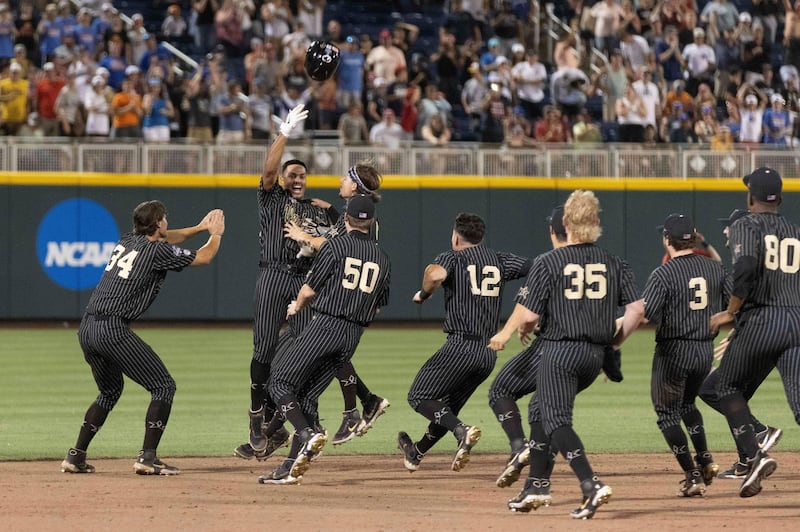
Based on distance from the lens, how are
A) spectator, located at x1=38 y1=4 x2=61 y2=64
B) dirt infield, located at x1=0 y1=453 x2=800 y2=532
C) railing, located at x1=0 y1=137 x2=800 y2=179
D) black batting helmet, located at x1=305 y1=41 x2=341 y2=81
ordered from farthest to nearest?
spectator, located at x1=38 y1=4 x2=61 y2=64 < railing, located at x1=0 y1=137 x2=800 y2=179 < black batting helmet, located at x1=305 y1=41 x2=341 y2=81 < dirt infield, located at x1=0 y1=453 x2=800 y2=532

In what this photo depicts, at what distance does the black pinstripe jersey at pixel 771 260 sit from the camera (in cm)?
929

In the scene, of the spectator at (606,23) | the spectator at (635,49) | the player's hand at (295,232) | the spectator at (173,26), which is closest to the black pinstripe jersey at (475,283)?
the player's hand at (295,232)

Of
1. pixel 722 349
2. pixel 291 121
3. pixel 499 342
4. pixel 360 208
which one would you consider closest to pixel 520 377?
pixel 499 342

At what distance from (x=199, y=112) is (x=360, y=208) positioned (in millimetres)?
13447

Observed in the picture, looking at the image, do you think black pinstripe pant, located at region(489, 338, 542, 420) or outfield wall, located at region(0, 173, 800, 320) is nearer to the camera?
black pinstripe pant, located at region(489, 338, 542, 420)

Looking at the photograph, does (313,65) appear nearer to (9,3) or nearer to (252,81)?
(252,81)

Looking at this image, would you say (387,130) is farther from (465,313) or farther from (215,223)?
(465,313)

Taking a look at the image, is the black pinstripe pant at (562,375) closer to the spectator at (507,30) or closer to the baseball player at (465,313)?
the baseball player at (465,313)

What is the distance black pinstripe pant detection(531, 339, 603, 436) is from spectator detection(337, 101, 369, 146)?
14767mm

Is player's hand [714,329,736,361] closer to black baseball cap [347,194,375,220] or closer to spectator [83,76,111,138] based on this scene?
black baseball cap [347,194,375,220]

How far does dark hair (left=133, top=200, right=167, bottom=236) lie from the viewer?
34.7 feet

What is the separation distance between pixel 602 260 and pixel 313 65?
4.09 m

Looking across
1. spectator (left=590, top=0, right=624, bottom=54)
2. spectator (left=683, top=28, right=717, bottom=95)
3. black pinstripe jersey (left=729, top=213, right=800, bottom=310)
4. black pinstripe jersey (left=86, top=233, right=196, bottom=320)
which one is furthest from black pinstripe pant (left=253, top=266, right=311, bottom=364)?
spectator (left=590, top=0, right=624, bottom=54)

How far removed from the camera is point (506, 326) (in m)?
9.15
